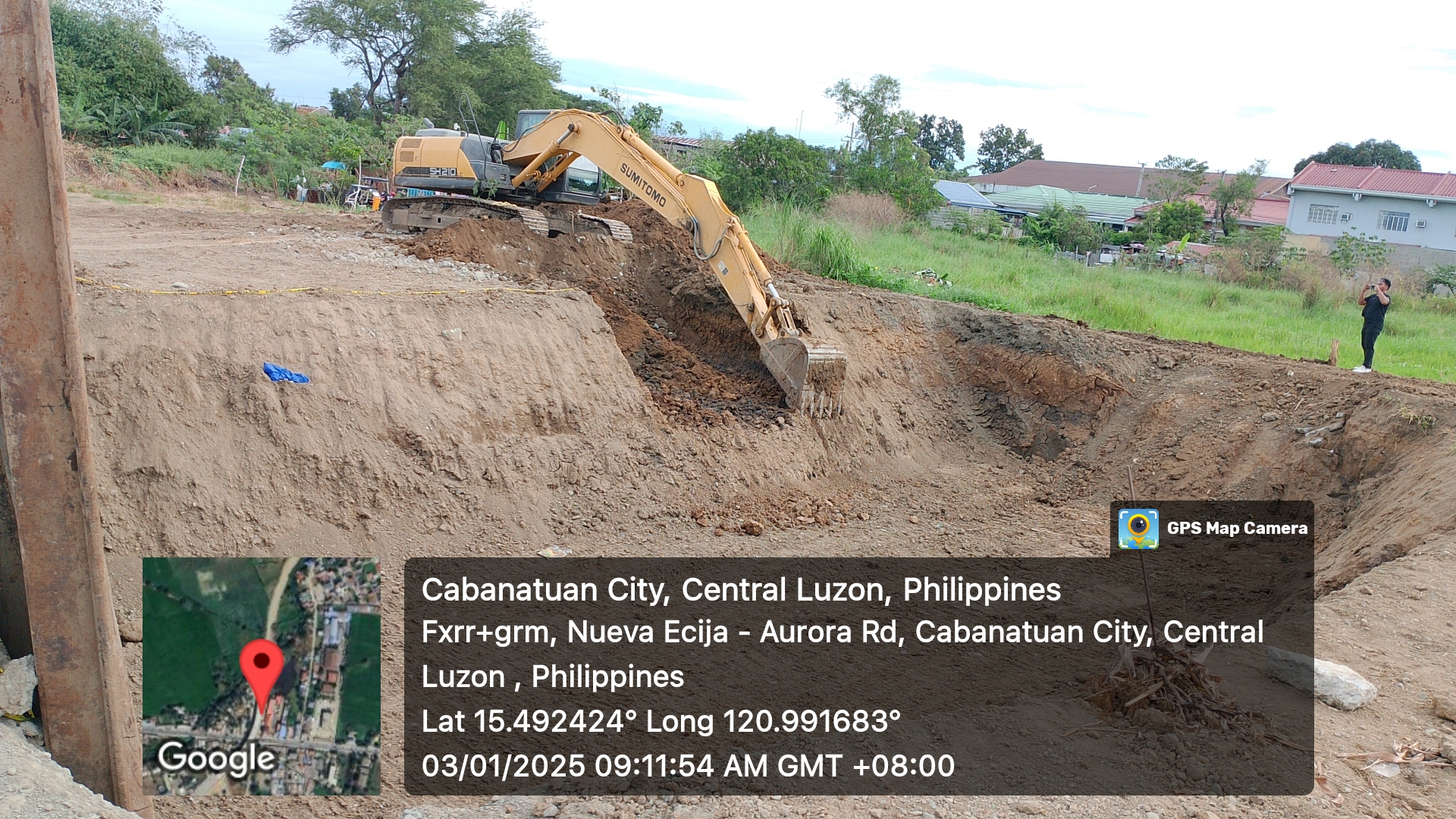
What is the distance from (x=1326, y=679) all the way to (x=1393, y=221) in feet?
123

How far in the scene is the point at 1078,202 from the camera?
44781 millimetres

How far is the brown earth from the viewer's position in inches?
223

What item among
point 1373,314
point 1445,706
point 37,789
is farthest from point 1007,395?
point 37,789

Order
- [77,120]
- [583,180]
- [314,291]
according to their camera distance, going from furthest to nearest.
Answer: [77,120] → [583,180] → [314,291]

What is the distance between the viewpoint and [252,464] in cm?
637

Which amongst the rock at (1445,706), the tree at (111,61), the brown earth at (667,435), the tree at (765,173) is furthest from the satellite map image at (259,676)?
the tree at (111,61)

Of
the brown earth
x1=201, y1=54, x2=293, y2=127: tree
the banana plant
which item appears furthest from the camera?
x1=201, y1=54, x2=293, y2=127: tree

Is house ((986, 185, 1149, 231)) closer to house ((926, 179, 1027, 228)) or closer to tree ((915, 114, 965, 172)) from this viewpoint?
house ((926, 179, 1027, 228))

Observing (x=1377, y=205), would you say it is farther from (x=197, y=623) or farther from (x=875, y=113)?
(x=197, y=623)

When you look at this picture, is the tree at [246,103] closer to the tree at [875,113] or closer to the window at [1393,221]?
the tree at [875,113]

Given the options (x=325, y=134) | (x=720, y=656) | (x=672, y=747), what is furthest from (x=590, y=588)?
(x=325, y=134)

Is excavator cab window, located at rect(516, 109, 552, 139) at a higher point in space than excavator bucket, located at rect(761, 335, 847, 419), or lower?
higher

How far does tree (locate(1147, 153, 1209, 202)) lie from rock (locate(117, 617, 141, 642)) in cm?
4147

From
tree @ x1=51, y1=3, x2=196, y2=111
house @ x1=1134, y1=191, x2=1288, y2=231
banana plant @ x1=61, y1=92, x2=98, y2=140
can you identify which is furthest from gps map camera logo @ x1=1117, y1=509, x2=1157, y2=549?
house @ x1=1134, y1=191, x2=1288, y2=231
